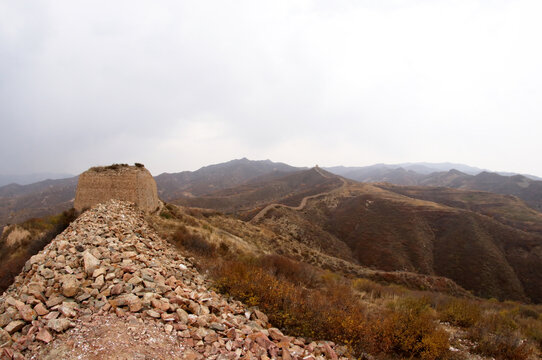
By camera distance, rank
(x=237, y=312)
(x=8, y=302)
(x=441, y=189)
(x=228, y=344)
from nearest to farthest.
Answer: (x=228, y=344) < (x=8, y=302) < (x=237, y=312) < (x=441, y=189)

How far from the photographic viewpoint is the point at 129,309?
12.2ft

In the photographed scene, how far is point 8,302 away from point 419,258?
4890cm

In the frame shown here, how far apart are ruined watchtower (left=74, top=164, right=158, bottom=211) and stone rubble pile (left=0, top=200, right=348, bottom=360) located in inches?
298

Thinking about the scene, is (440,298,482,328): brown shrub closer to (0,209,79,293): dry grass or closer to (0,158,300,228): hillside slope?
(0,209,79,293): dry grass

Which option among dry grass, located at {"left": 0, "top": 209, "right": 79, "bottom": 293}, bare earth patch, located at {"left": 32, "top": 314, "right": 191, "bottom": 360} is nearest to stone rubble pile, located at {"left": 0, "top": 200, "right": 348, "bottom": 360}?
bare earth patch, located at {"left": 32, "top": 314, "right": 191, "bottom": 360}

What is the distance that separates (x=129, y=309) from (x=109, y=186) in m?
11.4

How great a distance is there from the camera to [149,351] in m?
2.98

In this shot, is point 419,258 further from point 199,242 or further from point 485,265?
point 199,242

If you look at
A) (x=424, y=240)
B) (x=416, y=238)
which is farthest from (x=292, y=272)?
(x=424, y=240)

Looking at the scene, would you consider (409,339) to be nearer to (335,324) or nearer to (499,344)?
(335,324)

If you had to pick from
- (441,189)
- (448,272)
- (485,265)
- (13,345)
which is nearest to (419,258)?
(448,272)

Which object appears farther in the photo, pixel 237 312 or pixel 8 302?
pixel 237 312

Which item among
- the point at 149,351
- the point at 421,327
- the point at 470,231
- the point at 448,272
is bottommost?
the point at 448,272

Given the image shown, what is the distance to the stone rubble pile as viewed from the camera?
10.5ft
